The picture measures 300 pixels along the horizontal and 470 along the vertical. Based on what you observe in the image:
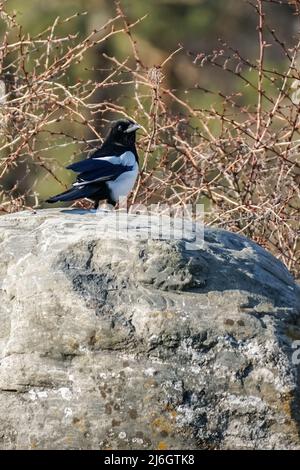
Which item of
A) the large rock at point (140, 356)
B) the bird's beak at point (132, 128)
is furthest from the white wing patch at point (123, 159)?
the large rock at point (140, 356)

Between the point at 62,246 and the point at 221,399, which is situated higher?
the point at 62,246

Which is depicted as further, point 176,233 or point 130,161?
point 130,161

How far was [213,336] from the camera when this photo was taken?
508 centimetres

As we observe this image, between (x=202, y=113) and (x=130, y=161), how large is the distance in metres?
0.90

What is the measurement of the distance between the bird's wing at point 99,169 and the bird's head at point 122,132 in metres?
0.34

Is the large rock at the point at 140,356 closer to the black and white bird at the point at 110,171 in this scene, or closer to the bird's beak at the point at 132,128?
the black and white bird at the point at 110,171

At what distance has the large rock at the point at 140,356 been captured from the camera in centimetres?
496

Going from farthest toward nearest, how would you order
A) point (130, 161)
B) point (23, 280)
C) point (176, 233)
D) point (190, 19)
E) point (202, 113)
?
point (190, 19) < point (202, 113) < point (130, 161) < point (176, 233) < point (23, 280)

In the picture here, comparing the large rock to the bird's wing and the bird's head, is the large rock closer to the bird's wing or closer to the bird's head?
the bird's wing

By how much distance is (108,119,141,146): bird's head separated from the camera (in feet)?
24.2

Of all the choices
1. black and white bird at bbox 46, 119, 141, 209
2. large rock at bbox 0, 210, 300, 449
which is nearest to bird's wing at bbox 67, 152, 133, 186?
black and white bird at bbox 46, 119, 141, 209
